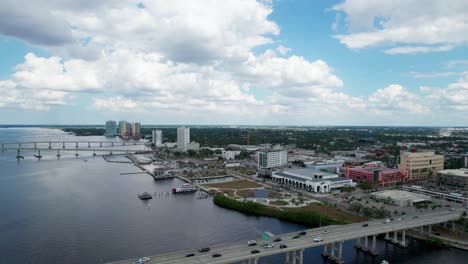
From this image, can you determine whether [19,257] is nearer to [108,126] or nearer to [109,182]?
[109,182]

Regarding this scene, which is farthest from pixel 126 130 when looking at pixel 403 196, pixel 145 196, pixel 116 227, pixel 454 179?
pixel 403 196

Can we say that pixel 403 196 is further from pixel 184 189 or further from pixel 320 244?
pixel 184 189

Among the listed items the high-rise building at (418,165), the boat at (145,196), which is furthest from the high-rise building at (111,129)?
the high-rise building at (418,165)

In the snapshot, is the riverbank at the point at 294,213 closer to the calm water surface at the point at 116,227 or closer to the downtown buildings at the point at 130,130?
the calm water surface at the point at 116,227

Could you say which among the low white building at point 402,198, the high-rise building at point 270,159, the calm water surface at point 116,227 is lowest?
the calm water surface at point 116,227

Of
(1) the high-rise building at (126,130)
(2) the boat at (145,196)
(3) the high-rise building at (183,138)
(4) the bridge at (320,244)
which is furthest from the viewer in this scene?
(1) the high-rise building at (126,130)

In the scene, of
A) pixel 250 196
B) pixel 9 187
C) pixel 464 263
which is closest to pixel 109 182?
pixel 9 187
